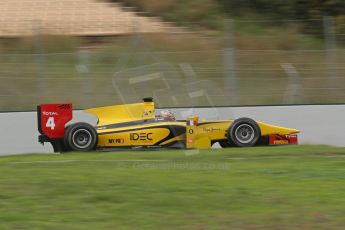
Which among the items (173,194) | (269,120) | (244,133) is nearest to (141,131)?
(244,133)

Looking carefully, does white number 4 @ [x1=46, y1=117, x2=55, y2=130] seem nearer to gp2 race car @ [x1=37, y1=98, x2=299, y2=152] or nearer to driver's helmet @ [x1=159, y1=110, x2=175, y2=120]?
gp2 race car @ [x1=37, y1=98, x2=299, y2=152]

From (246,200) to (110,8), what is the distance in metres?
17.4

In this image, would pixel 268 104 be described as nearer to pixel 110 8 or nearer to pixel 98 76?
pixel 98 76

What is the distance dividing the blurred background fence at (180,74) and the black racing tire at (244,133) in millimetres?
2155

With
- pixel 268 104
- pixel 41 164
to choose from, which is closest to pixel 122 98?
pixel 268 104

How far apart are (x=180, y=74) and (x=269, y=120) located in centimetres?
268

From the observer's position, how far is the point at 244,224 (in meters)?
6.04

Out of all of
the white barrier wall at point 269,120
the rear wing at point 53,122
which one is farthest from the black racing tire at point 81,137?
the white barrier wall at point 269,120

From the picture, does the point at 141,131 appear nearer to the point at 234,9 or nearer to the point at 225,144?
the point at 225,144

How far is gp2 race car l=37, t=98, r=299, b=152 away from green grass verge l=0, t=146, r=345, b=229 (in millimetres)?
2428

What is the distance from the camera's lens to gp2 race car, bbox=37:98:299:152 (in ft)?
40.3

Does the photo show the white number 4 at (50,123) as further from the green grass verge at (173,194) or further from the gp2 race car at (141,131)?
the green grass verge at (173,194)

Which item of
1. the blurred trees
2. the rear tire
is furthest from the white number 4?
the blurred trees

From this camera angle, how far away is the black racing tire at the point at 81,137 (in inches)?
482
